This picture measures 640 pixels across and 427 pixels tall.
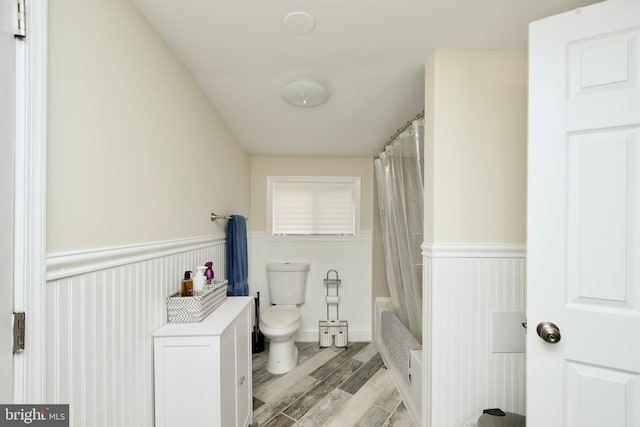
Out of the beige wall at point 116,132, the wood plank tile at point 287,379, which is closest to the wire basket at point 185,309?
the beige wall at point 116,132

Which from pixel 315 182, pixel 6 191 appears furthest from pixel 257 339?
Answer: pixel 6 191

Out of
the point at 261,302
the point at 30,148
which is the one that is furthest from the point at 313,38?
the point at 261,302

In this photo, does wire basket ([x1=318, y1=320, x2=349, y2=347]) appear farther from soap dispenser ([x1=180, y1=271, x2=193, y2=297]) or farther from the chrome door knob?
the chrome door knob

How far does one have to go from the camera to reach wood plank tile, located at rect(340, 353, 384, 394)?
2.01m

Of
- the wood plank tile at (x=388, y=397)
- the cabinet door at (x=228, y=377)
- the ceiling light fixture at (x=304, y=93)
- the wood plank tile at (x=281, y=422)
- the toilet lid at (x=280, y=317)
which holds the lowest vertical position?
the wood plank tile at (x=388, y=397)

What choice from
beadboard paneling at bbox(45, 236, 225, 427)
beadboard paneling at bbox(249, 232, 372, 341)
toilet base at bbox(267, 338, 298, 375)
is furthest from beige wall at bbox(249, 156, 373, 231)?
beadboard paneling at bbox(45, 236, 225, 427)

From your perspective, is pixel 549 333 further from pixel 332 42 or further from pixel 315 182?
pixel 315 182

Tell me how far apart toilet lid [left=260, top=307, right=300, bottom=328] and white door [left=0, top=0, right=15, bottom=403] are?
1636 mm

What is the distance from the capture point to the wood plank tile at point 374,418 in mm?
1659

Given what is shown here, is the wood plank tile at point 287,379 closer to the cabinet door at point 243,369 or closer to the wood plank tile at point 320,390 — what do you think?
the wood plank tile at point 320,390

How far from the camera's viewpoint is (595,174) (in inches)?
34.0

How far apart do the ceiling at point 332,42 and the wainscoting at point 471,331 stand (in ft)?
3.19

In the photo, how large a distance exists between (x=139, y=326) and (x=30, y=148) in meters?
0.72

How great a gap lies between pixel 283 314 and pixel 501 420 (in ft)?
5.29
